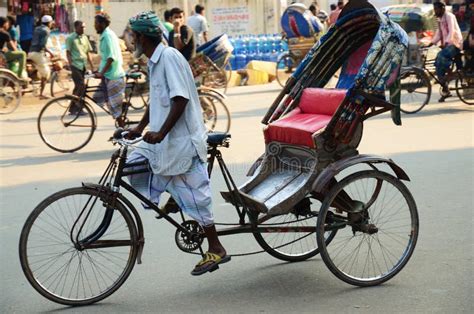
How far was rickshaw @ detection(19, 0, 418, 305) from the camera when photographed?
4637mm

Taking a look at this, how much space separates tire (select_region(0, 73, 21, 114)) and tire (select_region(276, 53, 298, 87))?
599 centimetres

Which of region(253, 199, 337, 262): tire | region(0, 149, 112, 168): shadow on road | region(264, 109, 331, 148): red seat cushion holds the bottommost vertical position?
region(0, 149, 112, 168): shadow on road

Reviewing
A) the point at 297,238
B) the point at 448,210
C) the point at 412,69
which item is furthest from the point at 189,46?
the point at 297,238

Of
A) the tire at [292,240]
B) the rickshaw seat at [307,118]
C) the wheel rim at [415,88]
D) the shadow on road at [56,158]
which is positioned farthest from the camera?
the wheel rim at [415,88]

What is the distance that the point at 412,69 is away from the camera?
1247 centimetres

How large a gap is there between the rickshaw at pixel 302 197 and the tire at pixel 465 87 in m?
7.87

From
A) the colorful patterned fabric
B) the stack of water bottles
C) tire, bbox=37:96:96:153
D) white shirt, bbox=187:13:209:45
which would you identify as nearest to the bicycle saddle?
the colorful patterned fabric

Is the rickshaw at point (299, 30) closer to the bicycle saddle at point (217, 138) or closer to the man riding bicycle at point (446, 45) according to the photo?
the man riding bicycle at point (446, 45)

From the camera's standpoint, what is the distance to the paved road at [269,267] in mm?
4621

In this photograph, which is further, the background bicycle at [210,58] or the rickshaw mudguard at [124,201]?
the background bicycle at [210,58]

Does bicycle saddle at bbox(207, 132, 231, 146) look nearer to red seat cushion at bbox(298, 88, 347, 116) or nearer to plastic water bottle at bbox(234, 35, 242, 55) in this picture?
red seat cushion at bbox(298, 88, 347, 116)

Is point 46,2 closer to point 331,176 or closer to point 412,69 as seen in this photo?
point 412,69

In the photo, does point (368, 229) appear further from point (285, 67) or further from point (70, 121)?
point (285, 67)

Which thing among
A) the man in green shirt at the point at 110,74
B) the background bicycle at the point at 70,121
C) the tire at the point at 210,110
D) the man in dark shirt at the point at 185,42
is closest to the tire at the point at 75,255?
the background bicycle at the point at 70,121
